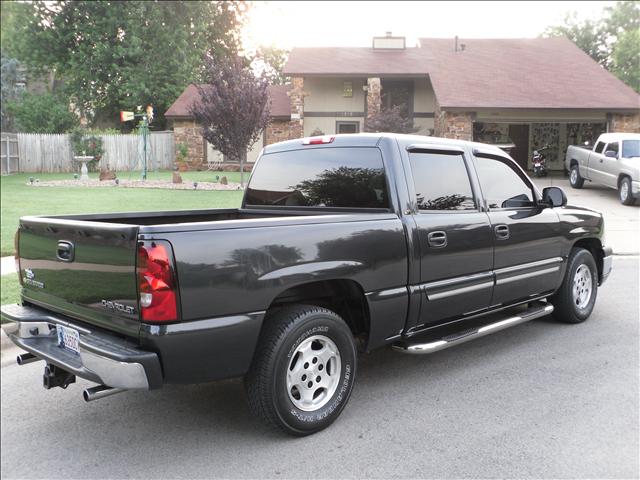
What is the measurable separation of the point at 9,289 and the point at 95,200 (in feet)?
30.7

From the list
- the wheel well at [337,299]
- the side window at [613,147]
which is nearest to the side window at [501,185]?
the wheel well at [337,299]

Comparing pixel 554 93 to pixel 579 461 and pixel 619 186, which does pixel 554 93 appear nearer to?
A: pixel 619 186

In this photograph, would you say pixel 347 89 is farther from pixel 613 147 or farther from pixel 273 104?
pixel 613 147

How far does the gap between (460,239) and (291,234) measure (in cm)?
161

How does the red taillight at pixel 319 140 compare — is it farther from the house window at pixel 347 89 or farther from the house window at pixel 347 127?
the house window at pixel 347 89

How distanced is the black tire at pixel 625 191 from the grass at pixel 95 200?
7.34 meters

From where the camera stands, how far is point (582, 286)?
19.5 feet

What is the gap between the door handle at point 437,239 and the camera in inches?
164

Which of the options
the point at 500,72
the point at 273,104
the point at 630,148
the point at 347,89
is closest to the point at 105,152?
the point at 273,104

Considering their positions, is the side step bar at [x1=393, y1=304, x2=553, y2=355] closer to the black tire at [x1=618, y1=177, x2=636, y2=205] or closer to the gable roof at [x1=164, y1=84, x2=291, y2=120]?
the black tire at [x1=618, y1=177, x2=636, y2=205]

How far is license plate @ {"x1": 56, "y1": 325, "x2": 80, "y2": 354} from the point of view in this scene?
10.9ft

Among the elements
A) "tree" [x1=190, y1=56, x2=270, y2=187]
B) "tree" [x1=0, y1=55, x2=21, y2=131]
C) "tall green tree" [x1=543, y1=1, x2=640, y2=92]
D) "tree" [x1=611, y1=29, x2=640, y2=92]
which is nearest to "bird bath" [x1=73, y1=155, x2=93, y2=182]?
"tree" [x1=190, y1=56, x2=270, y2=187]

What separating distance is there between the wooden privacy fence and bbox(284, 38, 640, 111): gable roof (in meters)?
8.41

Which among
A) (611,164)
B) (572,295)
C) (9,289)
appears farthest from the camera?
(611,164)
